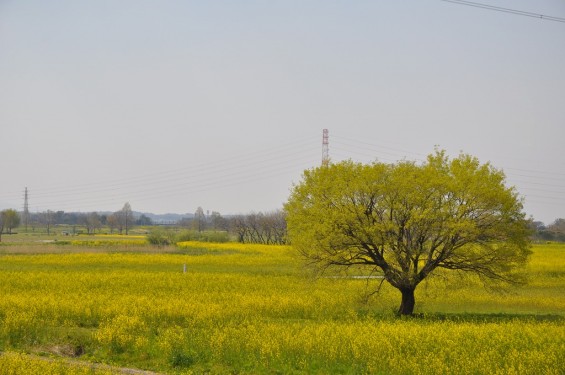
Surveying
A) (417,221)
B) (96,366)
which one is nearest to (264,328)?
(96,366)

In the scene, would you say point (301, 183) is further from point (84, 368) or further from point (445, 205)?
point (84, 368)

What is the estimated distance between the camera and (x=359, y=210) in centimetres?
2936

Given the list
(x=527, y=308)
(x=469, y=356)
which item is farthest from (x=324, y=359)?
(x=527, y=308)

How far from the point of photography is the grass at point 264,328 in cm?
1845

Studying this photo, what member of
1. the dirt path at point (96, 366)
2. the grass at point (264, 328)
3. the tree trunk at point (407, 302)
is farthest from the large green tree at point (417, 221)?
the dirt path at point (96, 366)

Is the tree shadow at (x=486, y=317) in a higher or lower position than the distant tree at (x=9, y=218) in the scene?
lower

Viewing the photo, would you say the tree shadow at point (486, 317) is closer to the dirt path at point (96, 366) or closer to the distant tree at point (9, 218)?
the dirt path at point (96, 366)

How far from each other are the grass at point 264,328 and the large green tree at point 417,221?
1.77 m

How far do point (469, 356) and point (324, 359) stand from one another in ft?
15.8

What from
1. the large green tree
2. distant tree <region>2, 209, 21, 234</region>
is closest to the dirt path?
the large green tree

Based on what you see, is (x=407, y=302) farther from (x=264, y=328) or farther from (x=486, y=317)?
(x=264, y=328)

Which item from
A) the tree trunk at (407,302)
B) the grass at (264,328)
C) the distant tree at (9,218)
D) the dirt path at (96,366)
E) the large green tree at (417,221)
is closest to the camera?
the dirt path at (96,366)

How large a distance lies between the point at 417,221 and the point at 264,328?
9879mm

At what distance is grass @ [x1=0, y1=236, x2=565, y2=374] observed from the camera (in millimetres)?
18453
